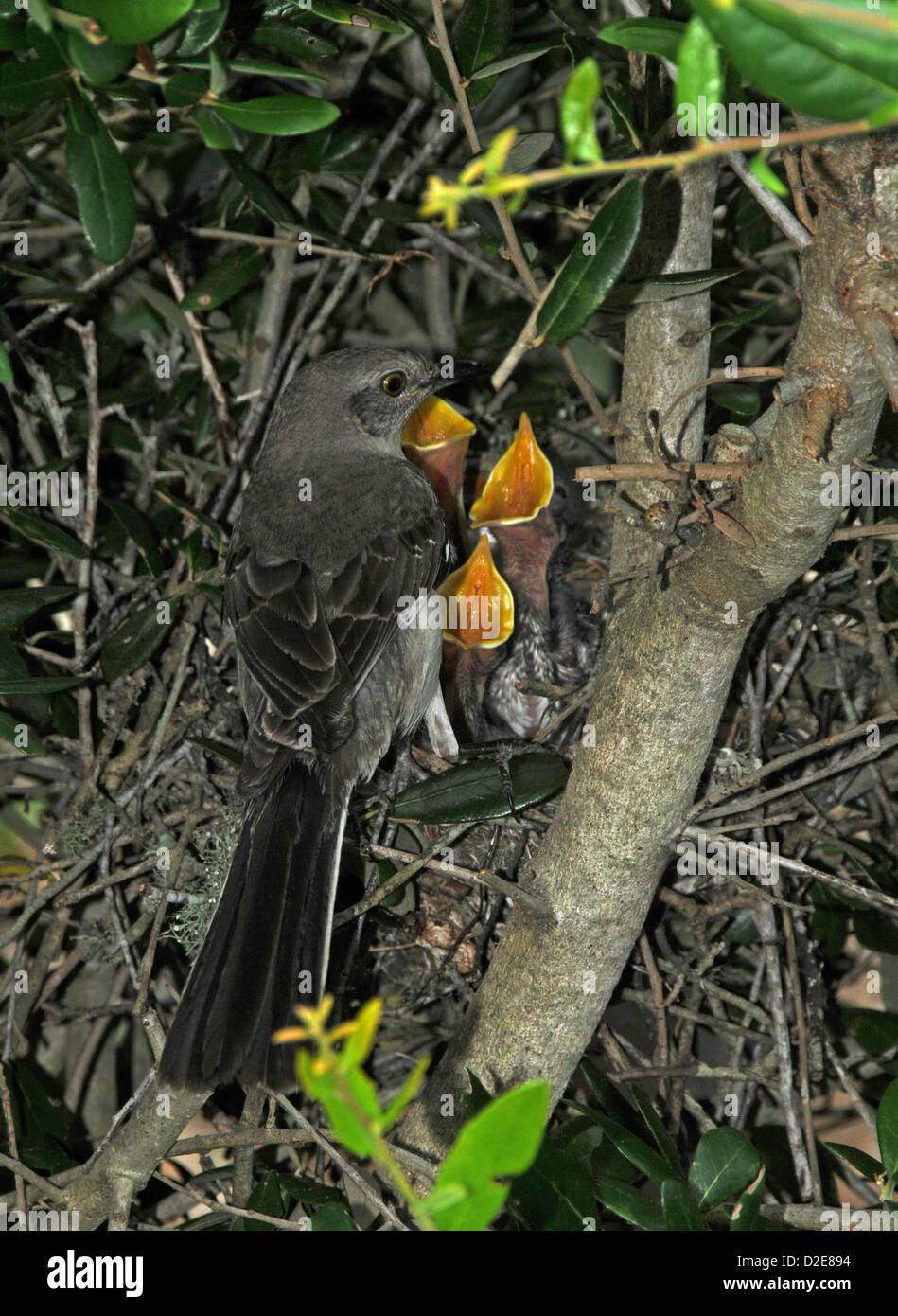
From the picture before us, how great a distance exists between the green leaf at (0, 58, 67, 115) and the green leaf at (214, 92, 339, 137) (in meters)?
0.29

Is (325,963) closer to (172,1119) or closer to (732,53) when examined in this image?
(172,1119)

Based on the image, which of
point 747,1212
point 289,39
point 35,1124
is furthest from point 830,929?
point 289,39

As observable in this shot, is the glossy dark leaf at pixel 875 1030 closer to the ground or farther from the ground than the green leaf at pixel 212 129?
Answer: closer to the ground

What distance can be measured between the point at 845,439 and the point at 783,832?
1.30 meters

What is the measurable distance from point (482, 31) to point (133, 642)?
1426 millimetres

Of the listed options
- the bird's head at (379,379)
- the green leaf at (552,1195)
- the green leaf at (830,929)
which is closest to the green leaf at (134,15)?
the green leaf at (552,1195)

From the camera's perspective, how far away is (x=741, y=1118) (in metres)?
2.34

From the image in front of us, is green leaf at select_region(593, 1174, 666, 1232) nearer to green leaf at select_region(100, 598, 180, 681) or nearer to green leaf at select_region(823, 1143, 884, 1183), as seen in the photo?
green leaf at select_region(823, 1143, 884, 1183)

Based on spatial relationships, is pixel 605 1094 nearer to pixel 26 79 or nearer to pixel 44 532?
pixel 44 532

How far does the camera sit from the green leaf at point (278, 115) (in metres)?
1.49

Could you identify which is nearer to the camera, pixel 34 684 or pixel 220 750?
pixel 34 684

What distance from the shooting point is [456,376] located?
2881 mm

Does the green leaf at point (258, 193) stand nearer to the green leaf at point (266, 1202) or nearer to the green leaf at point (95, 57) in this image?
the green leaf at point (95, 57)

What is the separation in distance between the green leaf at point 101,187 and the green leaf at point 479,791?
1.16m
